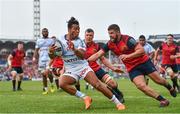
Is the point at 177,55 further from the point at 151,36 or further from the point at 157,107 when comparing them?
the point at 151,36

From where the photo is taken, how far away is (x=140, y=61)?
12.6 meters

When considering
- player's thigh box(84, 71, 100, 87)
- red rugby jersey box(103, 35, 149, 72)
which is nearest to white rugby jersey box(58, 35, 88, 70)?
player's thigh box(84, 71, 100, 87)

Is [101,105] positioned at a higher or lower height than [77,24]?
lower

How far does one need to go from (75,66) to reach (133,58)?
1.41 meters

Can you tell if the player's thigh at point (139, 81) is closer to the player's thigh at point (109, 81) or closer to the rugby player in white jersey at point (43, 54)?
the player's thigh at point (109, 81)

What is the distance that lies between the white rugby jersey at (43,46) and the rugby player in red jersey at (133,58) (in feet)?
27.1

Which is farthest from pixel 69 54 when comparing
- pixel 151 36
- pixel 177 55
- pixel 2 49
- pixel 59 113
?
pixel 151 36

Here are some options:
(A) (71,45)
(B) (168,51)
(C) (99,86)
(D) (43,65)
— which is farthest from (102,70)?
(D) (43,65)

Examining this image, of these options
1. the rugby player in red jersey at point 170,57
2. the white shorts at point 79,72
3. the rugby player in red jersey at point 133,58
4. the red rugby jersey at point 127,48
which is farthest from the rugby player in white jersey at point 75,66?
the rugby player in red jersey at point 170,57

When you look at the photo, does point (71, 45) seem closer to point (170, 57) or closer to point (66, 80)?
point (66, 80)

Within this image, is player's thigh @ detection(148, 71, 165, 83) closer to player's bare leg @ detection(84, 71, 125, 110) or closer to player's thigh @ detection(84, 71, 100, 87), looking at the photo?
player's bare leg @ detection(84, 71, 125, 110)

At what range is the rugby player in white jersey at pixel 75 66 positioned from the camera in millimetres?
11805

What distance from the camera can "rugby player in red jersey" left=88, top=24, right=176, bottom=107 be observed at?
39.5 ft

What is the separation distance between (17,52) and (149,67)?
13276mm
